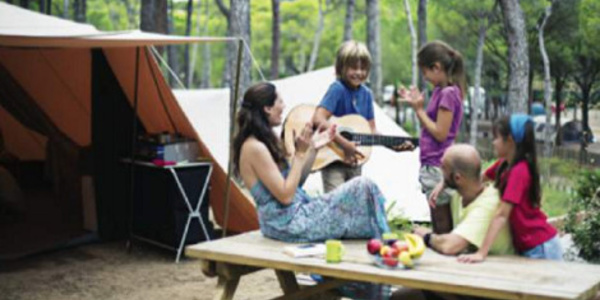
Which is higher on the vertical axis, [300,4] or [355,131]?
[300,4]

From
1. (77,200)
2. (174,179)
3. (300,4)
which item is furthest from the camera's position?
(300,4)

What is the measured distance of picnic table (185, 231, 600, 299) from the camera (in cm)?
304

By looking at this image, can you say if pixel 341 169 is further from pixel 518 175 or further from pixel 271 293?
pixel 518 175

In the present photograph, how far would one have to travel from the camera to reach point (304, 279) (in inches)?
213

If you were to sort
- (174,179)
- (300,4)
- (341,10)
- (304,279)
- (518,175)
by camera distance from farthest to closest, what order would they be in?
(341,10), (300,4), (174,179), (304,279), (518,175)

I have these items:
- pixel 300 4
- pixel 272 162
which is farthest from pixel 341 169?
pixel 300 4

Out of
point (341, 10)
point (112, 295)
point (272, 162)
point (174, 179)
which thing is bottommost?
point (112, 295)

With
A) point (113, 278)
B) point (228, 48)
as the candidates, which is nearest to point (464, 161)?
point (113, 278)

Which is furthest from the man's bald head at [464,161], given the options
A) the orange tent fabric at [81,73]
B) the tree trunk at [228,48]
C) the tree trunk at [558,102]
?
the tree trunk at [558,102]

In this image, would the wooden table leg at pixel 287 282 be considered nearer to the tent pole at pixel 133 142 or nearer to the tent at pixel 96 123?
the tent at pixel 96 123

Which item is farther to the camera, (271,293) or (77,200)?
(77,200)

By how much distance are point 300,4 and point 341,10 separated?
3.46 m

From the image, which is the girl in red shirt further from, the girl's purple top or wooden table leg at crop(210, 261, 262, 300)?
wooden table leg at crop(210, 261, 262, 300)

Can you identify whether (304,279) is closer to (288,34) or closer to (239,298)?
(239,298)
